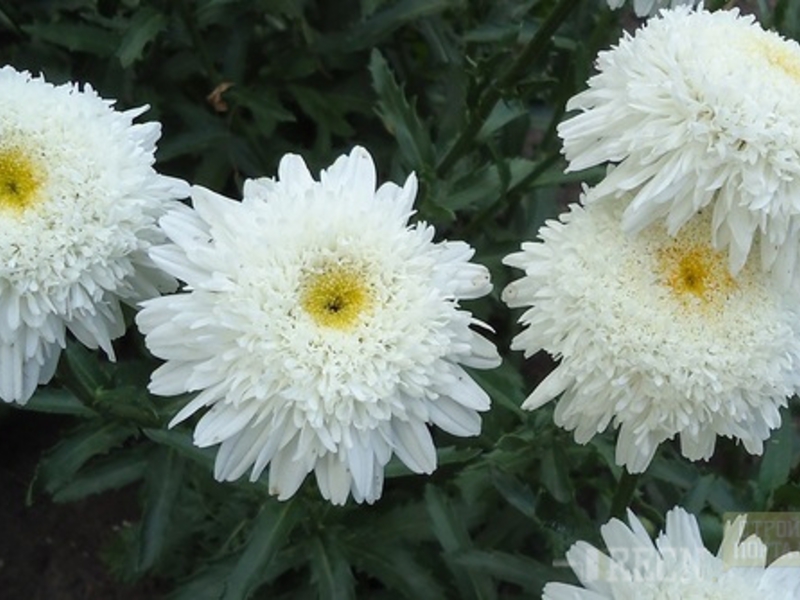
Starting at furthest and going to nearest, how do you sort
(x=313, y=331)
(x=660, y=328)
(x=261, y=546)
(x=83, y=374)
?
(x=83, y=374) < (x=261, y=546) < (x=660, y=328) < (x=313, y=331)

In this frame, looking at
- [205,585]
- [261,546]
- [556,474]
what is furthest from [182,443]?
[556,474]

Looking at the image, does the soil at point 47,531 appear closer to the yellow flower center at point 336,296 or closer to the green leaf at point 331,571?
the green leaf at point 331,571

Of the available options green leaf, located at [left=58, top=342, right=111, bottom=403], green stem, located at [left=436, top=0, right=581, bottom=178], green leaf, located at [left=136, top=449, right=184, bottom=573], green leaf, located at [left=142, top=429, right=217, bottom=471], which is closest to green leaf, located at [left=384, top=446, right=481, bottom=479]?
green leaf, located at [left=142, top=429, right=217, bottom=471]

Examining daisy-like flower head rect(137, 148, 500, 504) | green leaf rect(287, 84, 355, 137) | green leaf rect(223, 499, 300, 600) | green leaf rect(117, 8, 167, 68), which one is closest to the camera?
daisy-like flower head rect(137, 148, 500, 504)

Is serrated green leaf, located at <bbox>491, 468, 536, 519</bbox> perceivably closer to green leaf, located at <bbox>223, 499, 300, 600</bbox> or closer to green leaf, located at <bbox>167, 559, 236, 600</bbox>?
green leaf, located at <bbox>223, 499, 300, 600</bbox>

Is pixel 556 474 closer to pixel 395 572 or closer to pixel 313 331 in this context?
pixel 395 572
